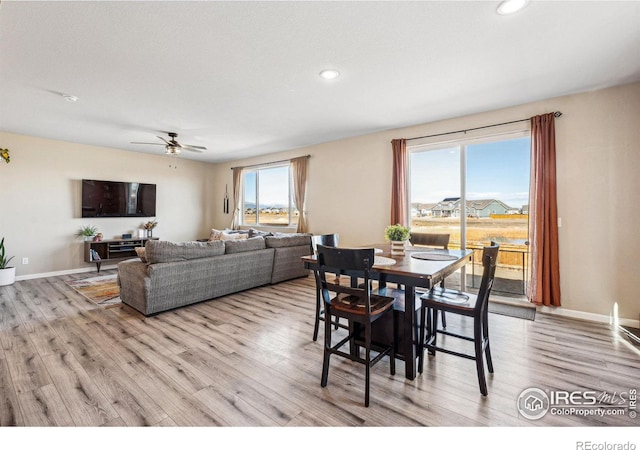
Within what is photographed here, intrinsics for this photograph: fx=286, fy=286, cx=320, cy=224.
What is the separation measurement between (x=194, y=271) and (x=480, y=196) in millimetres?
4087

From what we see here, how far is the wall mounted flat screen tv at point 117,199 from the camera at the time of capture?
19.7 ft

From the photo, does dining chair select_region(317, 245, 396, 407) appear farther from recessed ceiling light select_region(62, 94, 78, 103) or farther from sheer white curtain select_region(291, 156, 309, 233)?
sheer white curtain select_region(291, 156, 309, 233)

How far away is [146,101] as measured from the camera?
366cm

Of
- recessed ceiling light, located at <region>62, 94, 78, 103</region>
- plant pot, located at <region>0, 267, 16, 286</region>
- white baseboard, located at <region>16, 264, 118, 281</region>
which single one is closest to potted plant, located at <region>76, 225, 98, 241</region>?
white baseboard, located at <region>16, 264, 118, 281</region>

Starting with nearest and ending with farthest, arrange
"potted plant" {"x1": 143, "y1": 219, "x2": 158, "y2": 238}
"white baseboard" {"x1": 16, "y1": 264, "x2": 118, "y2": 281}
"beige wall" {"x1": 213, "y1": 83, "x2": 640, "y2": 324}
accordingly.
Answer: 1. "beige wall" {"x1": 213, "y1": 83, "x2": 640, "y2": 324}
2. "white baseboard" {"x1": 16, "y1": 264, "x2": 118, "y2": 281}
3. "potted plant" {"x1": 143, "y1": 219, "x2": 158, "y2": 238}

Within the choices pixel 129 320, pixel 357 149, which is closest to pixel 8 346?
pixel 129 320

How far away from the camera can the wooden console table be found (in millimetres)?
5805

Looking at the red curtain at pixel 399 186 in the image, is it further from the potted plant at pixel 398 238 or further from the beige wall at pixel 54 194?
the beige wall at pixel 54 194

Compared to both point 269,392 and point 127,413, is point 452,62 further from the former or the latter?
point 127,413

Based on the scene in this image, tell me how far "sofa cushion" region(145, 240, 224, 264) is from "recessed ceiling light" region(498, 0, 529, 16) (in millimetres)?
3793

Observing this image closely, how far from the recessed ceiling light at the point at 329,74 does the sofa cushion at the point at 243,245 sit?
2544 millimetres

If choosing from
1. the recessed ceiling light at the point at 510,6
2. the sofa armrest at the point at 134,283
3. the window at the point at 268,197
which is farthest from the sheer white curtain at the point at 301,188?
the recessed ceiling light at the point at 510,6

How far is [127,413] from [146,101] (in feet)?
11.4
